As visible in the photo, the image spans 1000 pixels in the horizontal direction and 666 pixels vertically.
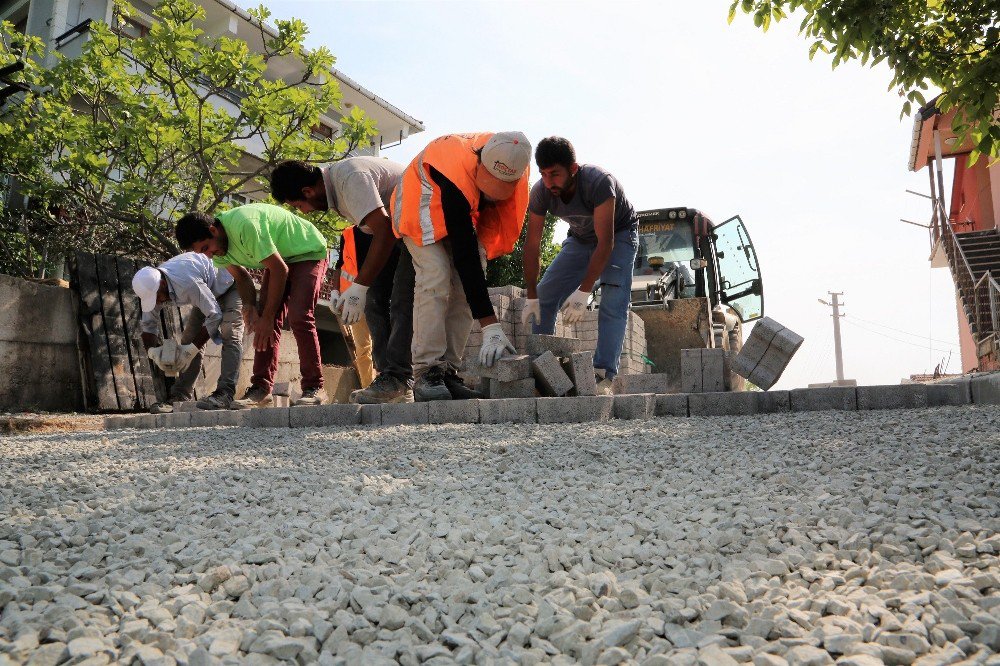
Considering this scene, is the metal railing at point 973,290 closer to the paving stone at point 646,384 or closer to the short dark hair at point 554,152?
the paving stone at point 646,384

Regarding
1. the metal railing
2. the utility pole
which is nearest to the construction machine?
the metal railing

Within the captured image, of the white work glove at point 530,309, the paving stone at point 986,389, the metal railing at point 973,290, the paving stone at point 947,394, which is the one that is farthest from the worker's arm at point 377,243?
the metal railing at point 973,290

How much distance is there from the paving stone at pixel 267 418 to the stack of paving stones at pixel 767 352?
8.87 feet

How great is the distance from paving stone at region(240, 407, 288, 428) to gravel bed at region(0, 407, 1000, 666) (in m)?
1.35

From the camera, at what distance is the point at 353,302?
3447 mm

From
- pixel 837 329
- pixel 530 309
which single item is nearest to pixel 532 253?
pixel 530 309

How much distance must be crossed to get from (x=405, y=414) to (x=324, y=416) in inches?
18.3

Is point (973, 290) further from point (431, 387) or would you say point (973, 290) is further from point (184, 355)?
point (184, 355)

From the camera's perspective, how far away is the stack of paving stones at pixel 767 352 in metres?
3.97

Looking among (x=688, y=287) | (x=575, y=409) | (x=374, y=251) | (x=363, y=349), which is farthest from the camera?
(x=688, y=287)

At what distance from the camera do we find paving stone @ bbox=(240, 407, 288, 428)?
3.45 metres

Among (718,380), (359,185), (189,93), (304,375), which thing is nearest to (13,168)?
(189,93)

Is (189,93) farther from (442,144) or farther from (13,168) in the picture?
(442,144)

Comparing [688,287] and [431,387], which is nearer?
[431,387]
